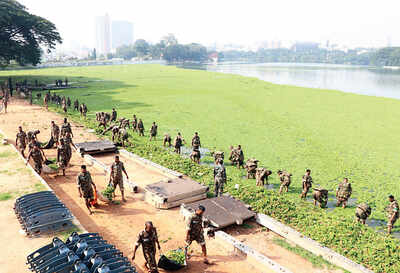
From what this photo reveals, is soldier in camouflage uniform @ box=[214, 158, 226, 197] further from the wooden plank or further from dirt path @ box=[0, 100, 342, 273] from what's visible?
dirt path @ box=[0, 100, 342, 273]

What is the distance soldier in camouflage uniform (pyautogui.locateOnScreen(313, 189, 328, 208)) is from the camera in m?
13.8

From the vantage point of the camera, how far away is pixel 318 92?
50.7 m

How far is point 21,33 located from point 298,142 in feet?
158

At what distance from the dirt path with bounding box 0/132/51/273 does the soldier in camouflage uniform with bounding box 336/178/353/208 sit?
11781 mm

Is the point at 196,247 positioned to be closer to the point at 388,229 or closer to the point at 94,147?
the point at 388,229

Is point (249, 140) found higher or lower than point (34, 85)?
lower

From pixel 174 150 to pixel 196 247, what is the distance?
11.2 metres

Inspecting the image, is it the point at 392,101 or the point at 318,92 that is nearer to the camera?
the point at 392,101

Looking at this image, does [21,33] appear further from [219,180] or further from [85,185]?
[219,180]

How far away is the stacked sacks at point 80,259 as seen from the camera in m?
7.43

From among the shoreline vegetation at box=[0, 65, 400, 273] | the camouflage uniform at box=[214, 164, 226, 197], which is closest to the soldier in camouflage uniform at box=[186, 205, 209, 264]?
the shoreline vegetation at box=[0, 65, 400, 273]

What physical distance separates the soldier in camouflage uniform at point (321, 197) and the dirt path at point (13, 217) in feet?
35.0

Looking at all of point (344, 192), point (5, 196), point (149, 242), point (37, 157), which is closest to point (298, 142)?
point (344, 192)

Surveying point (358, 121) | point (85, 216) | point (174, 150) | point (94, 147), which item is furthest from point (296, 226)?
point (358, 121)
